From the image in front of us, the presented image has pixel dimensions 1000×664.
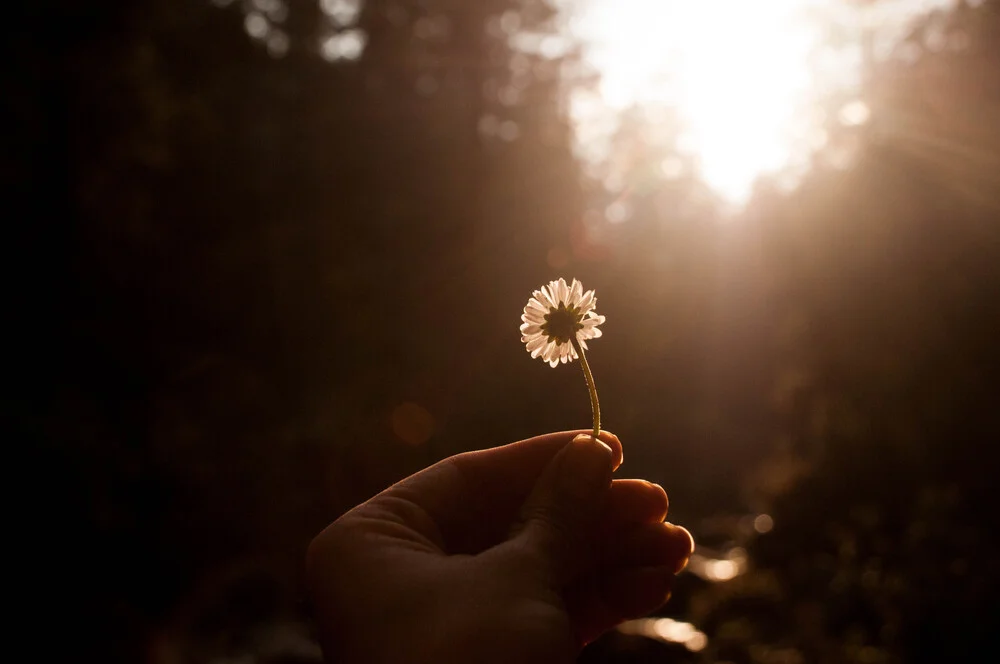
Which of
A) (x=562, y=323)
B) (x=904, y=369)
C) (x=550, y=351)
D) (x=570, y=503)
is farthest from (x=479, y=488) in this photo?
(x=904, y=369)

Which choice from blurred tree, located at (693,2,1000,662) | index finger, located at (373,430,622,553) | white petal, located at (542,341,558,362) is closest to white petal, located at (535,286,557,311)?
white petal, located at (542,341,558,362)

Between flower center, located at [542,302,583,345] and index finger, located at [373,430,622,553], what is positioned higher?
flower center, located at [542,302,583,345]

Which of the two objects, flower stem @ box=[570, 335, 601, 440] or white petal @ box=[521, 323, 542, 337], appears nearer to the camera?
flower stem @ box=[570, 335, 601, 440]

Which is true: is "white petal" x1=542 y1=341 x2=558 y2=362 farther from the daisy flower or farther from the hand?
the hand

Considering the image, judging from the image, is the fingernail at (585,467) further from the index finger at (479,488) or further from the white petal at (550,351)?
the white petal at (550,351)

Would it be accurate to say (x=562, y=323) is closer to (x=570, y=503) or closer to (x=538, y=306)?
(x=538, y=306)

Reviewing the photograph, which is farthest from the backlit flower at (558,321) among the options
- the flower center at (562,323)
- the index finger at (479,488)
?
the index finger at (479,488)
